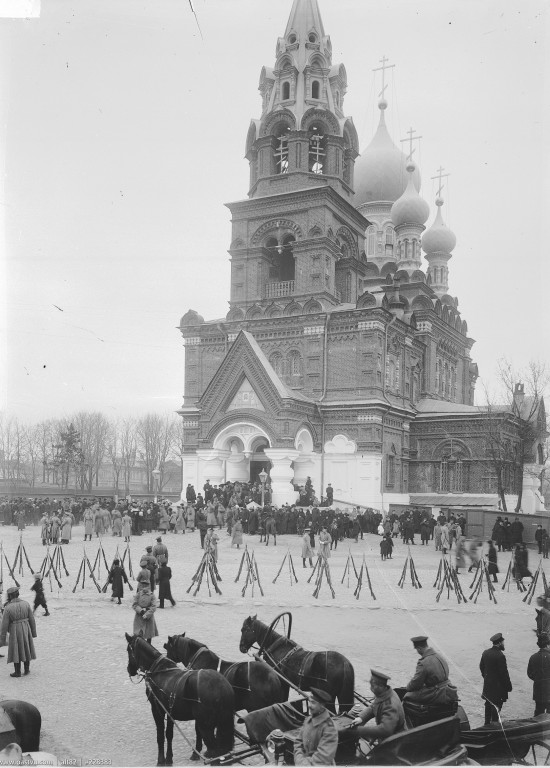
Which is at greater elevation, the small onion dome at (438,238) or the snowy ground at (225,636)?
the small onion dome at (438,238)

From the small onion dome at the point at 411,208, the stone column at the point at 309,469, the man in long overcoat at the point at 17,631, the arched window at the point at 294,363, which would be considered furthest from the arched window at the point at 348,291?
the man in long overcoat at the point at 17,631

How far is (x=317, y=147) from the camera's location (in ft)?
129

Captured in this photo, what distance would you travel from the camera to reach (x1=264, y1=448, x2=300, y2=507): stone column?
32906 mm

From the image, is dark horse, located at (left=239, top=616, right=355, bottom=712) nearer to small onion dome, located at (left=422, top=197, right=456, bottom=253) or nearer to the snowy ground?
the snowy ground

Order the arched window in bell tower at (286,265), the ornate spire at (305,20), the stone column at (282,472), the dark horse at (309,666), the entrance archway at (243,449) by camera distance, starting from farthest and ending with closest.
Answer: the arched window in bell tower at (286,265) < the ornate spire at (305,20) < the entrance archway at (243,449) < the stone column at (282,472) < the dark horse at (309,666)

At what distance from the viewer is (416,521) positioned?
2970cm

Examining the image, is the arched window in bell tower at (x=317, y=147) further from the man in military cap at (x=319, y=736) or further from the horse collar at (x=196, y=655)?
the man in military cap at (x=319, y=736)

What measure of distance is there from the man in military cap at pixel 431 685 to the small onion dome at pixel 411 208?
46.3 meters

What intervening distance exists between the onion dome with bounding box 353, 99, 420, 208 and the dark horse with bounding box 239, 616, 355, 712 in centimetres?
4930

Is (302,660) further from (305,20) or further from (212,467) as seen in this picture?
(305,20)

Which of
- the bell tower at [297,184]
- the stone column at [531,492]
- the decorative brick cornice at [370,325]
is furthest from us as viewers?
the stone column at [531,492]

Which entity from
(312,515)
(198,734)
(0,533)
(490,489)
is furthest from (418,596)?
(490,489)

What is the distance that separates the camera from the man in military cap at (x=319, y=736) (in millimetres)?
5703

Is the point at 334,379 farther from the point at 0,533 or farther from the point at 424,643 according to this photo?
the point at 424,643
